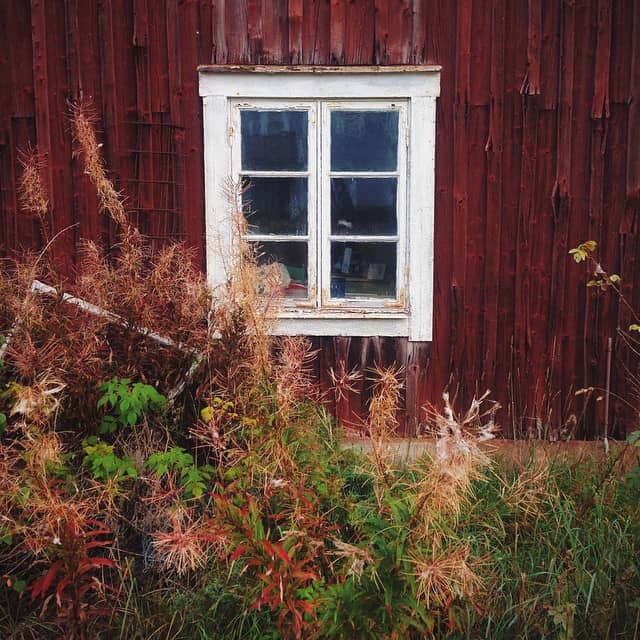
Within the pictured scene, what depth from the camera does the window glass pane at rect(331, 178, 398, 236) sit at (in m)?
4.59

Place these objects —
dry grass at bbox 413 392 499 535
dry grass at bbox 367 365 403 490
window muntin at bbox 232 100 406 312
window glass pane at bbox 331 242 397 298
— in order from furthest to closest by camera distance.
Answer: window glass pane at bbox 331 242 397 298 < window muntin at bbox 232 100 406 312 < dry grass at bbox 367 365 403 490 < dry grass at bbox 413 392 499 535

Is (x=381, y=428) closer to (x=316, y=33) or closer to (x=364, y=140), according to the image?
(x=364, y=140)

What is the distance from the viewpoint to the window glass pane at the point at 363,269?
4.62 meters

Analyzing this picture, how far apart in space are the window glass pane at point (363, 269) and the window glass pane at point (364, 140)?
0.51 metres

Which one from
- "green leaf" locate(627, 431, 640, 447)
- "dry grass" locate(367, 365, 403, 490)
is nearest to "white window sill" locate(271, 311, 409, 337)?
"green leaf" locate(627, 431, 640, 447)

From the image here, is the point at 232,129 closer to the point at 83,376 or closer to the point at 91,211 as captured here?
the point at 91,211

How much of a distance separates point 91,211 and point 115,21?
1218 mm

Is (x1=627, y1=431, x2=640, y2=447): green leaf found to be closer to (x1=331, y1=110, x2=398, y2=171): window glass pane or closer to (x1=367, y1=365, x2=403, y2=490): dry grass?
(x1=367, y1=365, x2=403, y2=490): dry grass

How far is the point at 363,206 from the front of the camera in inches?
181

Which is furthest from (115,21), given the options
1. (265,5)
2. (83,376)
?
(83,376)

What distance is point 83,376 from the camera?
3.10m

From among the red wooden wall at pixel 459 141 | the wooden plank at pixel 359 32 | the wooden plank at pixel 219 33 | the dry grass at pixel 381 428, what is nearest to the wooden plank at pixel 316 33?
the red wooden wall at pixel 459 141

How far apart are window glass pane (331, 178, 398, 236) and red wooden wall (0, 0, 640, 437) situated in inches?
12.5

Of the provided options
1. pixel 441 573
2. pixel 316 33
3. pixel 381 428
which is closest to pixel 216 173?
pixel 316 33
